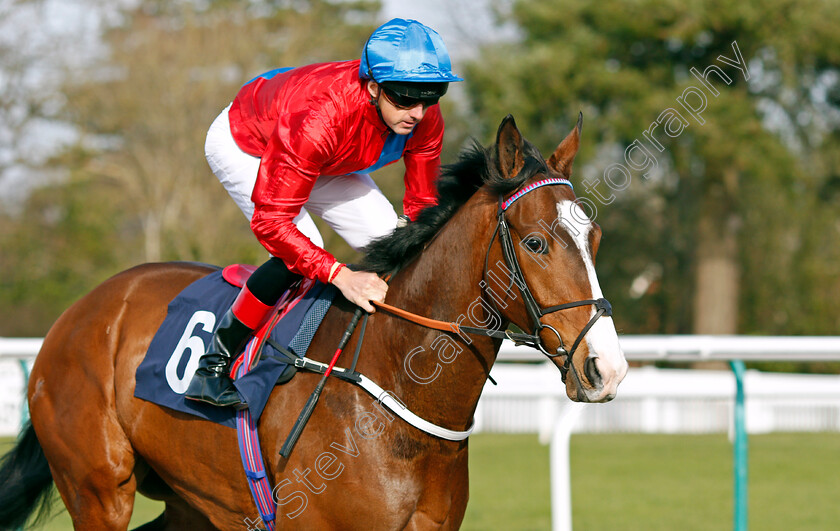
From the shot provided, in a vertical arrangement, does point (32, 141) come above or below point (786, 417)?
above

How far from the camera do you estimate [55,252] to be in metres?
19.1

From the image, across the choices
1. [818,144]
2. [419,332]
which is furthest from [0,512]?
[818,144]

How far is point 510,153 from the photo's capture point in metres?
2.50

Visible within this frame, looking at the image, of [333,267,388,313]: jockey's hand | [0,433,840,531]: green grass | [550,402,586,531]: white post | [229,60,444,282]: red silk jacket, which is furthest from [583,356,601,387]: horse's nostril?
[0,433,840,531]: green grass

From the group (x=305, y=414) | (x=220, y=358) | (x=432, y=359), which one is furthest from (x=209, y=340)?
(x=432, y=359)

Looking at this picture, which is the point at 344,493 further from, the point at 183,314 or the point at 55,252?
the point at 55,252

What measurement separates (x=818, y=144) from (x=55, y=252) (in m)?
15.2

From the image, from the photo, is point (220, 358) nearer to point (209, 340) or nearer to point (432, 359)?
point (209, 340)

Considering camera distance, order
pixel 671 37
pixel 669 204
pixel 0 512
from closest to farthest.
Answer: pixel 0 512
pixel 671 37
pixel 669 204

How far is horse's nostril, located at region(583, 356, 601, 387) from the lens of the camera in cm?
218

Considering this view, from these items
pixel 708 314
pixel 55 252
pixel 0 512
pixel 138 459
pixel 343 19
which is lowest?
pixel 708 314

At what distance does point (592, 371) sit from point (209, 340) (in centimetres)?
134

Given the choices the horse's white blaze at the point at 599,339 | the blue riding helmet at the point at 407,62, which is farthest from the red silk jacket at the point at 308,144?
the horse's white blaze at the point at 599,339

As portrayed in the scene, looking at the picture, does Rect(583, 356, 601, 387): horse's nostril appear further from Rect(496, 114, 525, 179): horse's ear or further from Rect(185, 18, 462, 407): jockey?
Rect(185, 18, 462, 407): jockey
